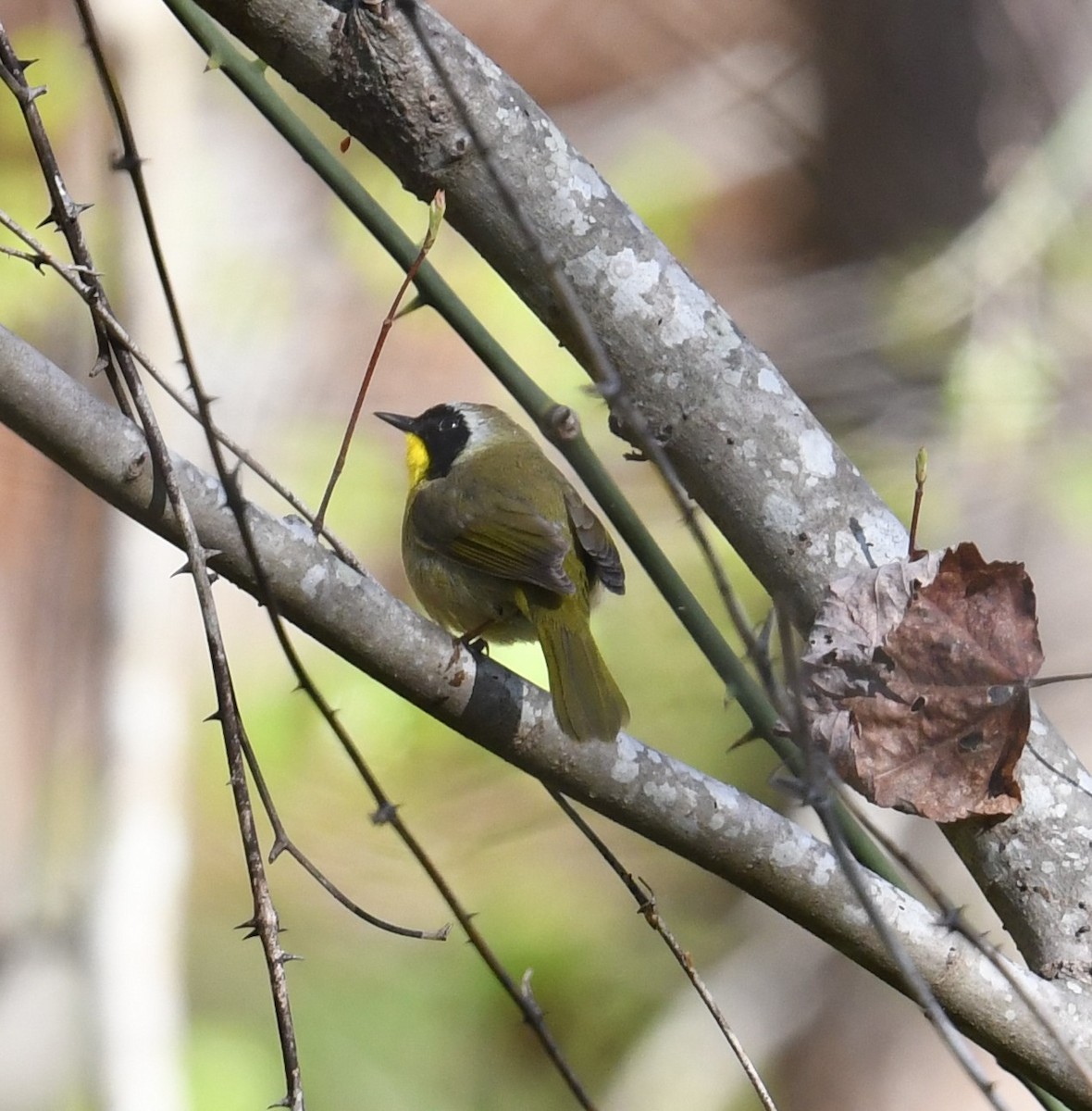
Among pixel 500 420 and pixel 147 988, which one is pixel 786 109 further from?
pixel 147 988

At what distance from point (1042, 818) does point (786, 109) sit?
17.3 feet

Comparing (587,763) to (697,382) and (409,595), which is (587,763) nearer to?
(697,382)

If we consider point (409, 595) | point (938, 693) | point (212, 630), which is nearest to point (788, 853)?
point (938, 693)

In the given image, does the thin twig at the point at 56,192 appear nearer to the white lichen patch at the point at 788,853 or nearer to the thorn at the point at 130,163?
the thorn at the point at 130,163

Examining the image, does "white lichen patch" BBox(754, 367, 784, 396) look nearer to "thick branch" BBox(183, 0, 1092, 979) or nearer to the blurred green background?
"thick branch" BBox(183, 0, 1092, 979)

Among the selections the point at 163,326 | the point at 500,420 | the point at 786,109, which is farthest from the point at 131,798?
the point at 786,109

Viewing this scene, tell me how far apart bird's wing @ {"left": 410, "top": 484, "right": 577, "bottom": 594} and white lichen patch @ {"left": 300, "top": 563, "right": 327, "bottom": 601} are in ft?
3.63

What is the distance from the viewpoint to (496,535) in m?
2.68

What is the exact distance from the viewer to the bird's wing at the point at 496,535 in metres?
2.55

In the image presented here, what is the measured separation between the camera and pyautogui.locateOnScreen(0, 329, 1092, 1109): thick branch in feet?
4.44

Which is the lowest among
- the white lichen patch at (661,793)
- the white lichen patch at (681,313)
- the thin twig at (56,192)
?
the white lichen patch at (661,793)

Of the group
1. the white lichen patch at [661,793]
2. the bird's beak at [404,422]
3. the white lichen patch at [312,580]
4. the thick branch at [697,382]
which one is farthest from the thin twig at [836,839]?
the bird's beak at [404,422]

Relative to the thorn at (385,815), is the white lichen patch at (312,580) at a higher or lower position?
higher

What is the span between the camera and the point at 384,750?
16.0 feet
